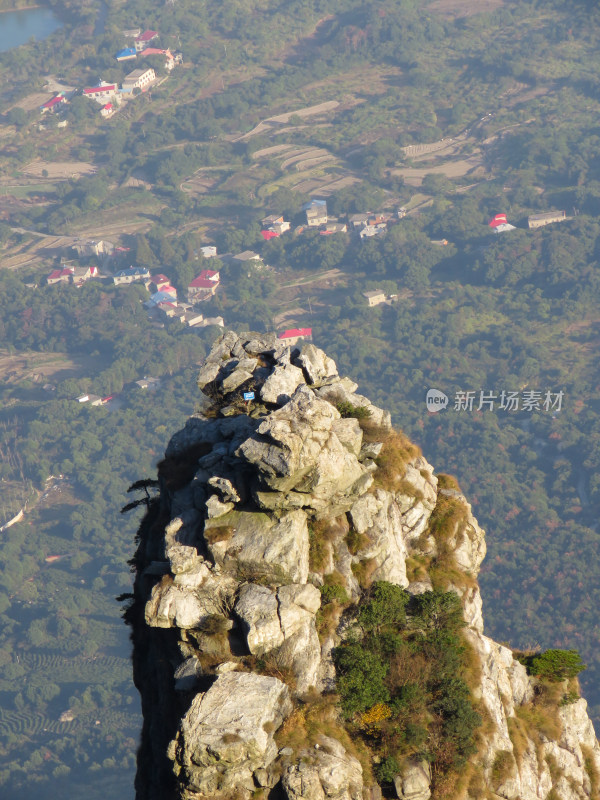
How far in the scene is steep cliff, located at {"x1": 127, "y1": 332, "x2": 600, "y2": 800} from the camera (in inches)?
620

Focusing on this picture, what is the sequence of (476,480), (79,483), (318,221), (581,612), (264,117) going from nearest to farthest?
(581,612)
(476,480)
(79,483)
(318,221)
(264,117)

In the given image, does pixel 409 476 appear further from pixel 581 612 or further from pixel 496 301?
pixel 496 301

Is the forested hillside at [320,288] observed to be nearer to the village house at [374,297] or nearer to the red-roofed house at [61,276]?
the village house at [374,297]

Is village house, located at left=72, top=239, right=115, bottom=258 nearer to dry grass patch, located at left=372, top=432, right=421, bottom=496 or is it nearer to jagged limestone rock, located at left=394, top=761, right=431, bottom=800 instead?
dry grass patch, located at left=372, top=432, right=421, bottom=496

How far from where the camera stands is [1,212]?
543 feet

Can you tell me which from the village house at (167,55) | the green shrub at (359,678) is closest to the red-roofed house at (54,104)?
the village house at (167,55)

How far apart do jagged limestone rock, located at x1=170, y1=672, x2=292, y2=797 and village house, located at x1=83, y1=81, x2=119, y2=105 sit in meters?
188

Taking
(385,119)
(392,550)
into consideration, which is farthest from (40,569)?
(385,119)

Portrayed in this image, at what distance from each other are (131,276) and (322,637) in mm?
135142

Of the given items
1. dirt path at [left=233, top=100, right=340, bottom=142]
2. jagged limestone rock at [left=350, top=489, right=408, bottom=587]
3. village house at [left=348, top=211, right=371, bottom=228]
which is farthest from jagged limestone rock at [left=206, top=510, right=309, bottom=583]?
dirt path at [left=233, top=100, right=340, bottom=142]

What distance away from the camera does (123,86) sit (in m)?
192

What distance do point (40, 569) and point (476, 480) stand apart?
4748cm

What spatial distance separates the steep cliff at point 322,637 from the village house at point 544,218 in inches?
5103

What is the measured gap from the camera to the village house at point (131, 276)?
147875mm
